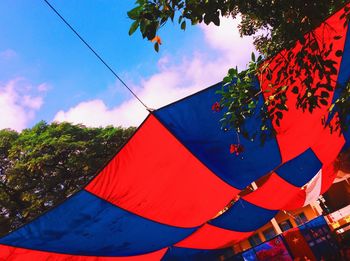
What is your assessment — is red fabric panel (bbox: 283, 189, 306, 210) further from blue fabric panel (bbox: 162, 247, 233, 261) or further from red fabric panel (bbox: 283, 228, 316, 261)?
blue fabric panel (bbox: 162, 247, 233, 261)

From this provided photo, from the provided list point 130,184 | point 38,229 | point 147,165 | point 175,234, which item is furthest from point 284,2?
point 175,234

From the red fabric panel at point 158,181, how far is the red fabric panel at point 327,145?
156cm

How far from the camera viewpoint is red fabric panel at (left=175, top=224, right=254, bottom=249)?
15.8ft

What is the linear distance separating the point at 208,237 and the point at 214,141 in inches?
119

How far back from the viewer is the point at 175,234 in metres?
4.02

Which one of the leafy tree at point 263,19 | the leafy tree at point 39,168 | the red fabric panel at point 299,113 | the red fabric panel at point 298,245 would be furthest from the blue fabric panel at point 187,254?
the leafy tree at point 39,168

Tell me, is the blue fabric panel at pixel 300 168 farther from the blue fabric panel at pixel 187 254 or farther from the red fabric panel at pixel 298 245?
the red fabric panel at pixel 298 245

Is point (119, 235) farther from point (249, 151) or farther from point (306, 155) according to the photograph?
point (306, 155)

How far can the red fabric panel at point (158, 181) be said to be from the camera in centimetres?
254

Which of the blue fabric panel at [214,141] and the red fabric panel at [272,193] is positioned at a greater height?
the blue fabric panel at [214,141]

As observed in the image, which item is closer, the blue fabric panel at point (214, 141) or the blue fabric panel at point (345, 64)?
the blue fabric panel at point (214, 141)

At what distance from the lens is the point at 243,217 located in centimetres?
514

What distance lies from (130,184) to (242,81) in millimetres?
1476

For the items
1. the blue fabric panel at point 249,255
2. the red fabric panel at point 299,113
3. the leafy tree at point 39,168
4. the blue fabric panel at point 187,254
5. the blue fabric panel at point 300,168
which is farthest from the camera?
the leafy tree at point 39,168
